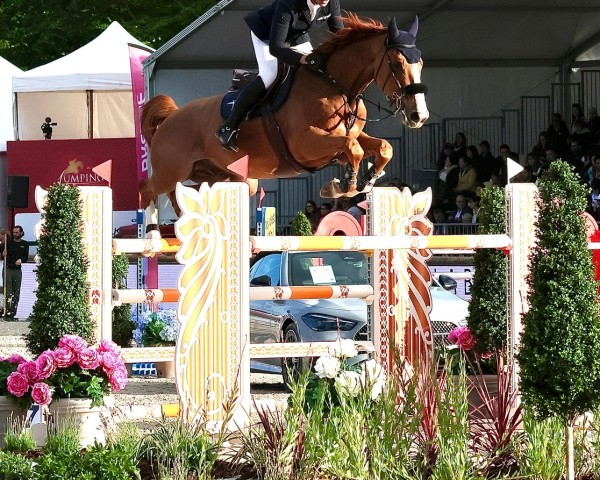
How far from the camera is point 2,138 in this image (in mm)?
22859

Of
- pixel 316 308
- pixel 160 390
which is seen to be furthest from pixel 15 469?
pixel 160 390

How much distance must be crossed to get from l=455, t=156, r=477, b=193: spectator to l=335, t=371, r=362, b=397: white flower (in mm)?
13189

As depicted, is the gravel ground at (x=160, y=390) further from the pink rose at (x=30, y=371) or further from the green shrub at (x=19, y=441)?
the green shrub at (x=19, y=441)

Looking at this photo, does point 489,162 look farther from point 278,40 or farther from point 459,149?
point 278,40

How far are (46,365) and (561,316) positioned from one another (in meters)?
2.55

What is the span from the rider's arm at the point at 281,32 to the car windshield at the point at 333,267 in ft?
8.31

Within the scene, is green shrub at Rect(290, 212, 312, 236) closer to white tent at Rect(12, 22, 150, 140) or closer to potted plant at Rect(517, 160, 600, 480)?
potted plant at Rect(517, 160, 600, 480)

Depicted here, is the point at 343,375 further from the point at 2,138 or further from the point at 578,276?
the point at 2,138

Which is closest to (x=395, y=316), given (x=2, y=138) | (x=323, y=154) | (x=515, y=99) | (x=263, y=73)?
(x=323, y=154)

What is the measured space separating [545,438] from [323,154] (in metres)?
4.00

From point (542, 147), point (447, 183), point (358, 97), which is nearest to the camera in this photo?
point (358, 97)

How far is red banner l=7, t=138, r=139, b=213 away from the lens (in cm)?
1888

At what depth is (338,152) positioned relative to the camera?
27.2 feet

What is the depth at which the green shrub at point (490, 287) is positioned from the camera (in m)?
7.32
